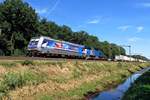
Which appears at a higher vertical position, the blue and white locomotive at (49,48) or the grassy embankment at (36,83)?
the blue and white locomotive at (49,48)

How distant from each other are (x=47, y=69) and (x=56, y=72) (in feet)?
6.13

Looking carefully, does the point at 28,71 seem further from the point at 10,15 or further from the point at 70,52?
the point at 10,15

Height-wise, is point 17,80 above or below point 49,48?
below

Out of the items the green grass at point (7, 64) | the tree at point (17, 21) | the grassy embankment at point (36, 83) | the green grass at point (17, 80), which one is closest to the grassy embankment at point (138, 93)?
the grassy embankment at point (36, 83)

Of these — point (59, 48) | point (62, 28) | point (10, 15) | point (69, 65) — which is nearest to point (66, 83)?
point (69, 65)

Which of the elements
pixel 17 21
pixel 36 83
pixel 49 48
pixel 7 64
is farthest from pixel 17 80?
pixel 17 21

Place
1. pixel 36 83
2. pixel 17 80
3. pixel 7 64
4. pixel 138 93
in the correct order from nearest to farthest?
pixel 17 80
pixel 36 83
pixel 7 64
pixel 138 93

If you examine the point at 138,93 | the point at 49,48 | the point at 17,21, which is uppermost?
the point at 17,21

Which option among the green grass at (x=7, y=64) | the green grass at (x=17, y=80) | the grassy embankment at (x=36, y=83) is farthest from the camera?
the green grass at (x=7, y=64)

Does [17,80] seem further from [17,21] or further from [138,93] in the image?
[17,21]

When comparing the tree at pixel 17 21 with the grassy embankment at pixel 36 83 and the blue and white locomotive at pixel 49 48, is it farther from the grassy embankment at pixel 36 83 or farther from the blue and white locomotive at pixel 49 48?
the grassy embankment at pixel 36 83

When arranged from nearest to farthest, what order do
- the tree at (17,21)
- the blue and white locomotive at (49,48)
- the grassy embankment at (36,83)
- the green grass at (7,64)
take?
1. the grassy embankment at (36,83)
2. the green grass at (7,64)
3. the blue and white locomotive at (49,48)
4. the tree at (17,21)

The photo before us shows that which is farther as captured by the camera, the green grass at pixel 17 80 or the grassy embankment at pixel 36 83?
the grassy embankment at pixel 36 83

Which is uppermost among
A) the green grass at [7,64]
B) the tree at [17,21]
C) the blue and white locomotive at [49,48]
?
the tree at [17,21]
